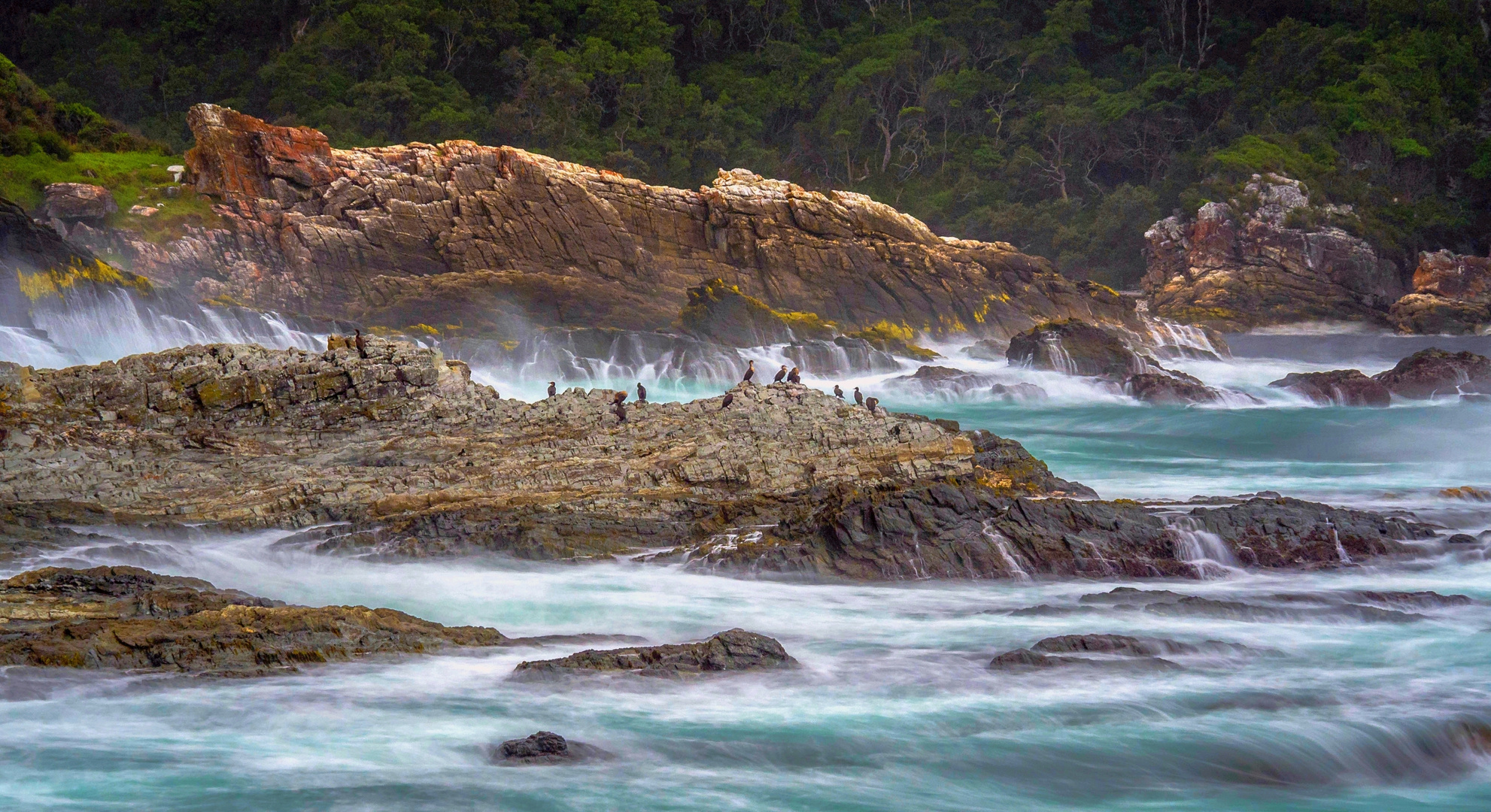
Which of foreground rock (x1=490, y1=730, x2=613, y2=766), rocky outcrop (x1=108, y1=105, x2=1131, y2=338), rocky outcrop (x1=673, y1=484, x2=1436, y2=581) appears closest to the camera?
foreground rock (x1=490, y1=730, x2=613, y2=766)

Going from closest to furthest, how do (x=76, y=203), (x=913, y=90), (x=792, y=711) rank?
(x=792, y=711)
(x=76, y=203)
(x=913, y=90)

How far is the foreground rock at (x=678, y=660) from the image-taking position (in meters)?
7.87

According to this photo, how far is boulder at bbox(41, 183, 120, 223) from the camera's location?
95.8 feet

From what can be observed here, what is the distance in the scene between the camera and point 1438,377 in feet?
83.6

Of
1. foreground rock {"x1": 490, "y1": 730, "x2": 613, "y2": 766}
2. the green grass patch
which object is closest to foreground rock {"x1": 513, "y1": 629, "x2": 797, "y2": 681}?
foreground rock {"x1": 490, "y1": 730, "x2": 613, "y2": 766}

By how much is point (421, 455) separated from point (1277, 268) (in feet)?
111

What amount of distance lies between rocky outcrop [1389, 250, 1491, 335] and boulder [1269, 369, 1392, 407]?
1259cm

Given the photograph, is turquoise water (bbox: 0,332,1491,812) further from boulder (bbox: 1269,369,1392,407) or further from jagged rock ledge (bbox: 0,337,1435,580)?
boulder (bbox: 1269,369,1392,407)

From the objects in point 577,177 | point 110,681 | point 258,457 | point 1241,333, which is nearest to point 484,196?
point 577,177

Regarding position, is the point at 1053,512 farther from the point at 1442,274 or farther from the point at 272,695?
the point at 1442,274

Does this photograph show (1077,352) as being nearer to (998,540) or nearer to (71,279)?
(998,540)

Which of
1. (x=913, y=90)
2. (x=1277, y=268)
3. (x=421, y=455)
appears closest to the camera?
(x=421, y=455)

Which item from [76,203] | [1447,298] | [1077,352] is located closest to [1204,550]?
[1077,352]

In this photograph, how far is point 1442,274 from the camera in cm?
3800
